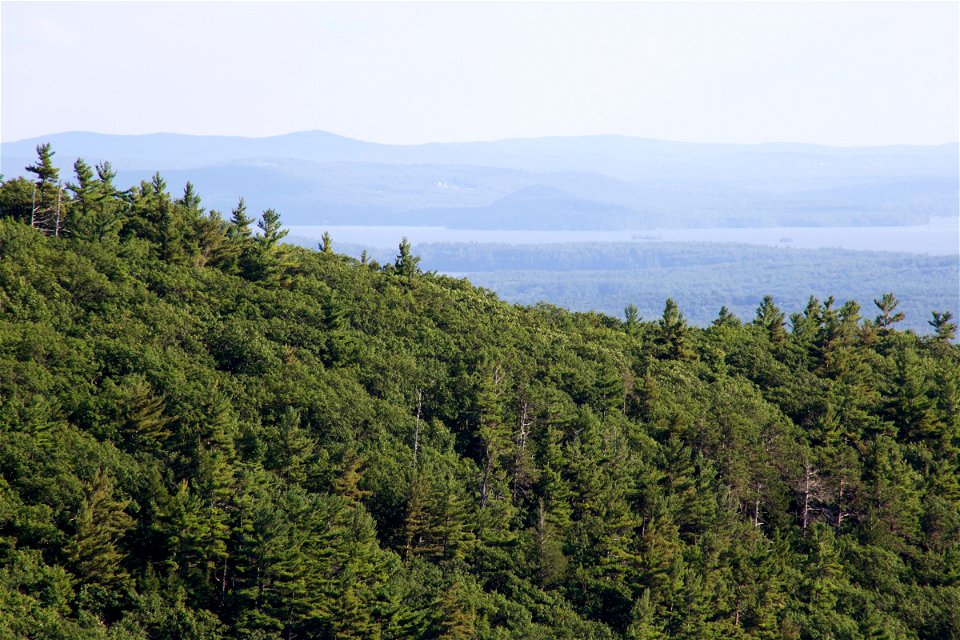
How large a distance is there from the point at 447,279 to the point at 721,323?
2434cm

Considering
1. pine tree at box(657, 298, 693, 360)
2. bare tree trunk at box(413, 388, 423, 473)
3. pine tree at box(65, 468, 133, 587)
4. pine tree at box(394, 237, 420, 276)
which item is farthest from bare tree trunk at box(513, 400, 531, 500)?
pine tree at box(65, 468, 133, 587)

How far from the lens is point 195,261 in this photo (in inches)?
2566

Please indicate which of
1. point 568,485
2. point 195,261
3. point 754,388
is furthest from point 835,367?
point 195,261

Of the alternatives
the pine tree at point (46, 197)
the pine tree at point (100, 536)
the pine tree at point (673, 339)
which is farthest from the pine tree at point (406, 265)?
the pine tree at point (100, 536)

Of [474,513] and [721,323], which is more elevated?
[721,323]

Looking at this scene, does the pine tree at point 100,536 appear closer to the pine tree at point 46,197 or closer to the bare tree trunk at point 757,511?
the pine tree at point 46,197

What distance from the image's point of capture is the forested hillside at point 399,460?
39656 millimetres

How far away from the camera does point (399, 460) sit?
5172 centimetres

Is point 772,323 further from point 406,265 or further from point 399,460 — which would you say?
point 399,460

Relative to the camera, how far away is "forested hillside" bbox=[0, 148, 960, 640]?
39.7 m

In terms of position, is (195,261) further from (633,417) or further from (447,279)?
(633,417)

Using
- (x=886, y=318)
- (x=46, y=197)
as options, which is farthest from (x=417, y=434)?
(x=886, y=318)

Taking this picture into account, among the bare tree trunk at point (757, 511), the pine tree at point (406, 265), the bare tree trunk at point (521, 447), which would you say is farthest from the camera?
the pine tree at point (406, 265)

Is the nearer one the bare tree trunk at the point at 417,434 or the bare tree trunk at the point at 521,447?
the bare tree trunk at the point at 417,434
